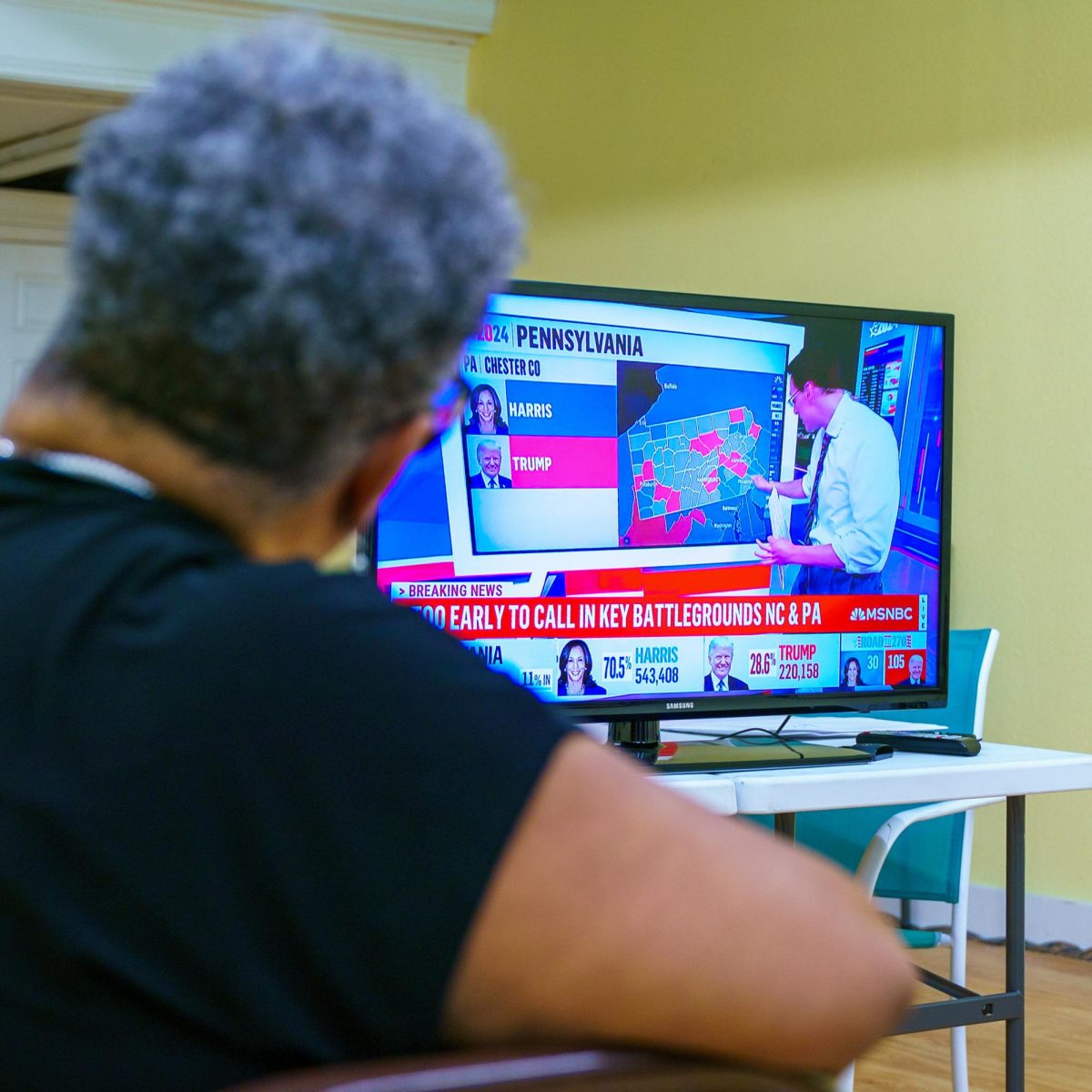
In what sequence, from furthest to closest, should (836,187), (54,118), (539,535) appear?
(54,118)
(836,187)
(539,535)

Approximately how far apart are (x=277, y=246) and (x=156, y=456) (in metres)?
0.12

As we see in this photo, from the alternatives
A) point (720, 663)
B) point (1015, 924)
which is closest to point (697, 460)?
point (720, 663)

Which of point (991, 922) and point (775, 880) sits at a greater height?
point (775, 880)

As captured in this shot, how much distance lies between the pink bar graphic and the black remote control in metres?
0.58

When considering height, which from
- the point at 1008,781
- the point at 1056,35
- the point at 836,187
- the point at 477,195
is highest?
the point at 1056,35

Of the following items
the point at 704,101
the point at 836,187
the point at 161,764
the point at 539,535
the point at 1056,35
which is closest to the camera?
the point at 161,764

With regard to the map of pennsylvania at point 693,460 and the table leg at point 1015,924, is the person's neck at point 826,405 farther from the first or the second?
the table leg at point 1015,924

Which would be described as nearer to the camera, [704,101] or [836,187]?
[836,187]

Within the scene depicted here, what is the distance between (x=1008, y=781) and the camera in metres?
1.94

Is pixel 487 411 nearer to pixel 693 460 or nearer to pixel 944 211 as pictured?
pixel 693 460

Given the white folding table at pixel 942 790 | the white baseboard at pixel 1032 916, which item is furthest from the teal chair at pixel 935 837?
the white baseboard at pixel 1032 916

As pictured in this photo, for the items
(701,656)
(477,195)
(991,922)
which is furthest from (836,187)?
(477,195)

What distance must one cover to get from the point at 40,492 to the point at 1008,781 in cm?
160

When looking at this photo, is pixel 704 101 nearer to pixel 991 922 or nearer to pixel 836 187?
pixel 836 187
